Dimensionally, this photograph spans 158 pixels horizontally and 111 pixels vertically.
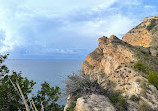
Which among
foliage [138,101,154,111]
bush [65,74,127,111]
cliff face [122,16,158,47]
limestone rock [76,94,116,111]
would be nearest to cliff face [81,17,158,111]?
foliage [138,101,154,111]

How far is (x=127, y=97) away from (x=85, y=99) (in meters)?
3.07

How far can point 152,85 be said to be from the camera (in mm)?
8523

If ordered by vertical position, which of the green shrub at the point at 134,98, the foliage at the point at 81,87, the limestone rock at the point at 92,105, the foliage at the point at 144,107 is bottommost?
the foliage at the point at 144,107

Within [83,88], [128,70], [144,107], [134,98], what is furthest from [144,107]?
[128,70]

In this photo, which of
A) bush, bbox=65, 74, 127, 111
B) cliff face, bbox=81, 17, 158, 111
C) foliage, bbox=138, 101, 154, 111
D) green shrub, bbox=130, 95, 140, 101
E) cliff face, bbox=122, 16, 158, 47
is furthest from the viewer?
cliff face, bbox=122, 16, 158, 47

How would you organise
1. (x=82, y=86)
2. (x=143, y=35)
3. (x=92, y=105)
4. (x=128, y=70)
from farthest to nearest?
(x=143, y=35) → (x=128, y=70) → (x=82, y=86) → (x=92, y=105)

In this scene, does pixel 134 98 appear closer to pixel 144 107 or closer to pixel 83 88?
pixel 144 107

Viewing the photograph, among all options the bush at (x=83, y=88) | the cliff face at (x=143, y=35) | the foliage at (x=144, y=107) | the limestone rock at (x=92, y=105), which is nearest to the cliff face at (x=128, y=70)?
the foliage at (x=144, y=107)

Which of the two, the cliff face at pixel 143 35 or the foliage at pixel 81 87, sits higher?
the cliff face at pixel 143 35

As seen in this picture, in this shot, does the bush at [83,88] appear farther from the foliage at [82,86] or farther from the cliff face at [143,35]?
the cliff face at [143,35]

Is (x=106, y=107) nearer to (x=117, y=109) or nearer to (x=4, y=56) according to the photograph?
(x=117, y=109)

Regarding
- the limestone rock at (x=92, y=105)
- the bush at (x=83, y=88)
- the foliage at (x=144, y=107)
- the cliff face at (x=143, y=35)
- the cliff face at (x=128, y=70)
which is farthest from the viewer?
the cliff face at (x=143, y=35)

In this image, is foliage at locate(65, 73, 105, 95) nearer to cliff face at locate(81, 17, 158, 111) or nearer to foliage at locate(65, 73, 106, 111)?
foliage at locate(65, 73, 106, 111)

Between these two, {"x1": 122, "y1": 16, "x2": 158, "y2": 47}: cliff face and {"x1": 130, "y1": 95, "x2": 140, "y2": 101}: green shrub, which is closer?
{"x1": 130, "y1": 95, "x2": 140, "y2": 101}: green shrub
